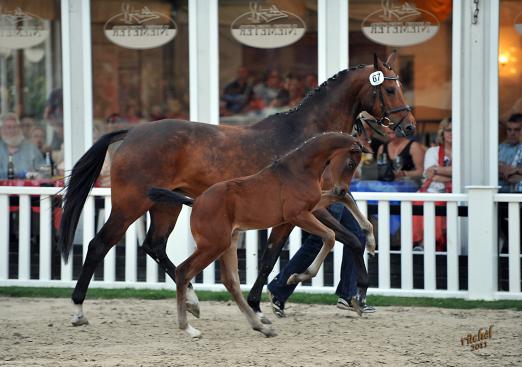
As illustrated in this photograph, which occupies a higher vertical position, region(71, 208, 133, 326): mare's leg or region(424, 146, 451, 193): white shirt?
region(424, 146, 451, 193): white shirt

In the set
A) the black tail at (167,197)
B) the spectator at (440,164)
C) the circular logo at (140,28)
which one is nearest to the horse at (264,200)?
the black tail at (167,197)

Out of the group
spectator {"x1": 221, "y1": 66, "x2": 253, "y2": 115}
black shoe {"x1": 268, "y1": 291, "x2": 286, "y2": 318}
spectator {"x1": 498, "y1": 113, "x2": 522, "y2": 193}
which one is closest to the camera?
black shoe {"x1": 268, "y1": 291, "x2": 286, "y2": 318}

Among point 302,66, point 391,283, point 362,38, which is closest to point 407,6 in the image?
point 362,38

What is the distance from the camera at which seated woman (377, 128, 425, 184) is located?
9.75 metres

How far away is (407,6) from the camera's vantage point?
960cm

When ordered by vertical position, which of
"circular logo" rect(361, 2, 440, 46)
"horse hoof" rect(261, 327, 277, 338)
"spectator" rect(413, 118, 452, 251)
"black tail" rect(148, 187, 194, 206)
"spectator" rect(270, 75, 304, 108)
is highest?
"circular logo" rect(361, 2, 440, 46)

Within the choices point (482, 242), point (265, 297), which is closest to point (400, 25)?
point (482, 242)

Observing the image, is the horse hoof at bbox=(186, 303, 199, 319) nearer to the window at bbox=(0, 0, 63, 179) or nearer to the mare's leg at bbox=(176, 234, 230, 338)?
the mare's leg at bbox=(176, 234, 230, 338)

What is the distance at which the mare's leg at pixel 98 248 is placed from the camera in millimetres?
6652

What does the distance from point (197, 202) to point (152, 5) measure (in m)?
4.95

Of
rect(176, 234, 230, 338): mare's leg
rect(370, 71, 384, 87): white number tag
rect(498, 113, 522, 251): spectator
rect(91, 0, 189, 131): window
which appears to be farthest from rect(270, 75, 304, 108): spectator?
rect(176, 234, 230, 338): mare's leg

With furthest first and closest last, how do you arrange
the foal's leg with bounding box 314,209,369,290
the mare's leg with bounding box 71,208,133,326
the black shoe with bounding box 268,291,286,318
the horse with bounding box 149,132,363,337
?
the black shoe with bounding box 268,291,286,318
the mare's leg with bounding box 71,208,133,326
the foal's leg with bounding box 314,209,369,290
the horse with bounding box 149,132,363,337

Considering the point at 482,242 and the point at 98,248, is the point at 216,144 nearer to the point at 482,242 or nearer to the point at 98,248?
the point at 98,248

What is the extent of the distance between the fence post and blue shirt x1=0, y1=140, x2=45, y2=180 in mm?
5313
